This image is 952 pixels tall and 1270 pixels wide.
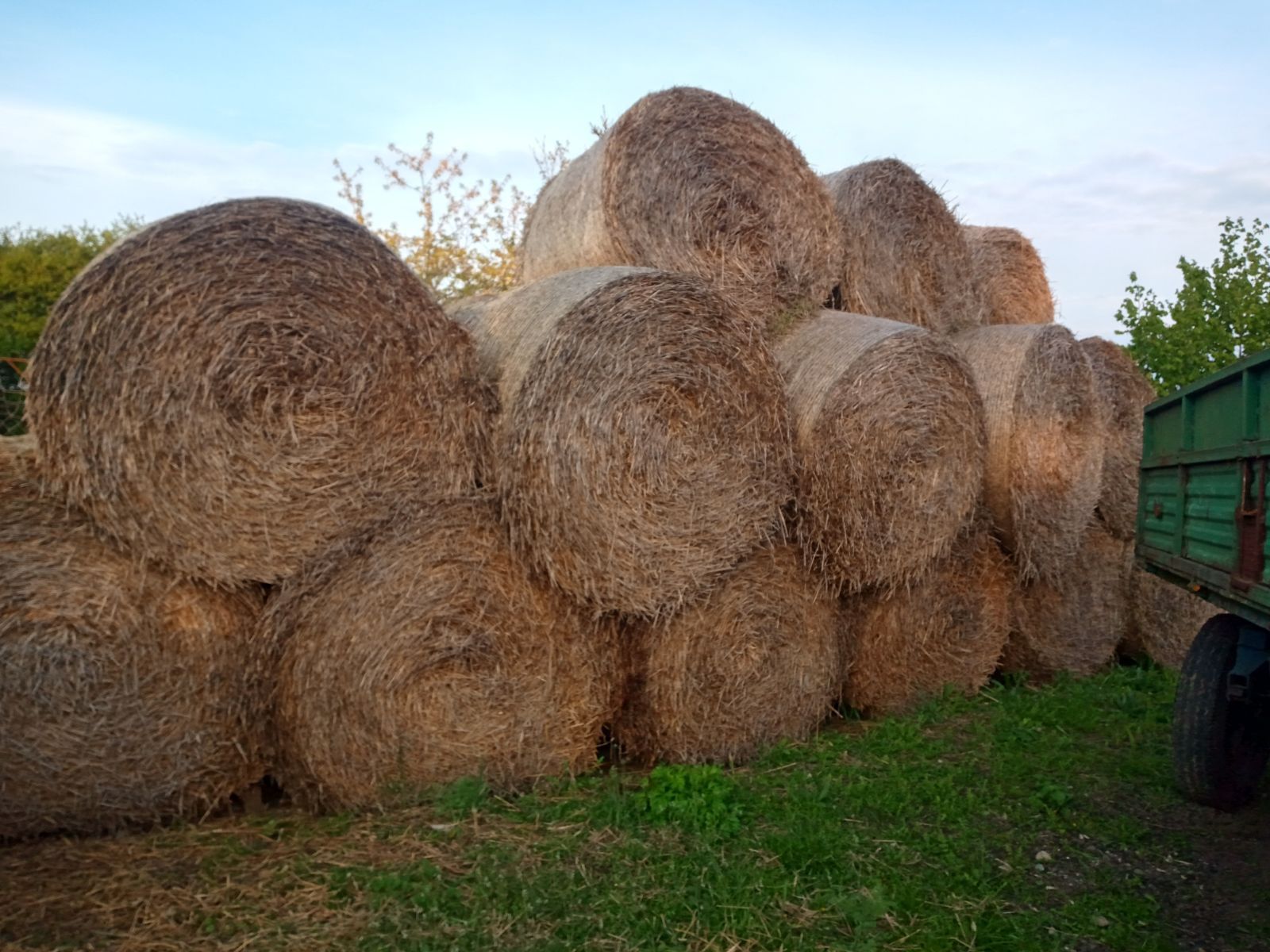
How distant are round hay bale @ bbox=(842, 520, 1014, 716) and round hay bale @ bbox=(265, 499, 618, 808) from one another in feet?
6.13

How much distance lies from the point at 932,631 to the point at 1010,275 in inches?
128

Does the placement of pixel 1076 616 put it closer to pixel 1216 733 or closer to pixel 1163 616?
pixel 1163 616

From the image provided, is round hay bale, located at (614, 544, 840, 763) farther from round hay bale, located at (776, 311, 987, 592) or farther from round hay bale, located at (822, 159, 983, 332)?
→ round hay bale, located at (822, 159, 983, 332)

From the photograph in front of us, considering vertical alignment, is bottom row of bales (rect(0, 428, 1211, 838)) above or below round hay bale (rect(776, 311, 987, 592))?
below

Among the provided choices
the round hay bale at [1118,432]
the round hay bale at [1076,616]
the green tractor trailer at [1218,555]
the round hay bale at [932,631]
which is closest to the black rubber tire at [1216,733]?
the green tractor trailer at [1218,555]

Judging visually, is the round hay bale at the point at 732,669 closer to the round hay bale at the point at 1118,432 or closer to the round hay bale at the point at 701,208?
the round hay bale at the point at 701,208

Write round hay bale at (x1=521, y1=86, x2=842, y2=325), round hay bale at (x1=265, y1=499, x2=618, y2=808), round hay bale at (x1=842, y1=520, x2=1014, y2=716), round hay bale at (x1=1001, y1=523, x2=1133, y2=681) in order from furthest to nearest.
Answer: round hay bale at (x1=1001, y1=523, x2=1133, y2=681), round hay bale at (x1=842, y1=520, x2=1014, y2=716), round hay bale at (x1=521, y1=86, x2=842, y2=325), round hay bale at (x1=265, y1=499, x2=618, y2=808)

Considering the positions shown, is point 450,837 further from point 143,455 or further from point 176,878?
point 143,455

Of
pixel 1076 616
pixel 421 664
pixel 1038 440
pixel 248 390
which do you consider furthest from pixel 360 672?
pixel 1076 616

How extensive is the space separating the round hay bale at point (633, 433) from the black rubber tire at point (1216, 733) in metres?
1.93

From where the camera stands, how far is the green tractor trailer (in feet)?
13.6

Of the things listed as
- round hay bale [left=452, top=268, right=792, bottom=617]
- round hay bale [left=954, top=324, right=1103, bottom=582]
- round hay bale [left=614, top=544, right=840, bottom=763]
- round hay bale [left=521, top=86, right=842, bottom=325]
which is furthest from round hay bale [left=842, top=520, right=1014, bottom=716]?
round hay bale [left=521, top=86, right=842, bottom=325]

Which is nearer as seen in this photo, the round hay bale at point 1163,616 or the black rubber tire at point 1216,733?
the black rubber tire at point 1216,733

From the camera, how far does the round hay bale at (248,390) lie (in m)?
4.25
